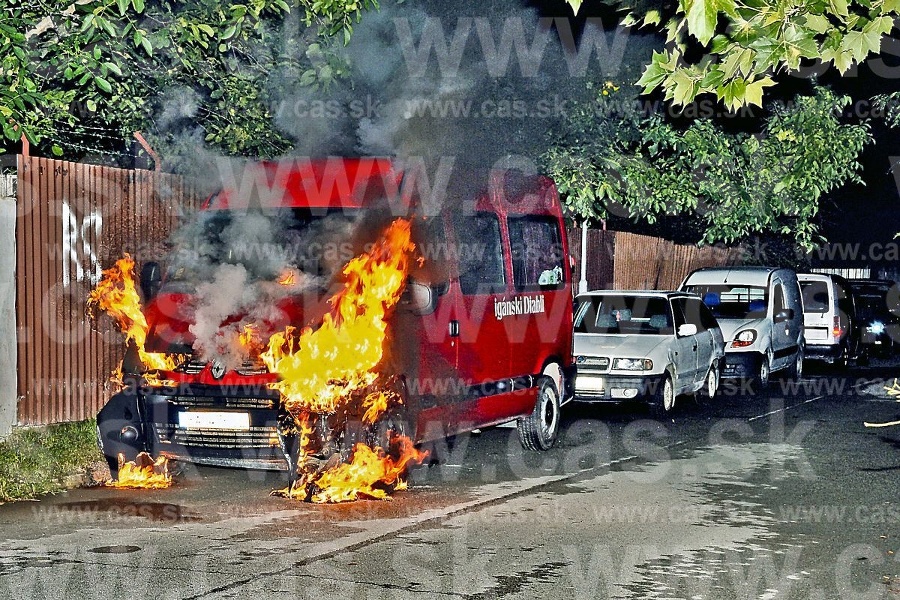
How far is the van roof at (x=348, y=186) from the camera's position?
31.8 ft

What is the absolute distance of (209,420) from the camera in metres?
8.92

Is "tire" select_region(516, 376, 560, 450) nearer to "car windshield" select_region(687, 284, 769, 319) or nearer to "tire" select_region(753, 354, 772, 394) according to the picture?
"tire" select_region(753, 354, 772, 394)

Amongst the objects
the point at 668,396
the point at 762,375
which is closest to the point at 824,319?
the point at 762,375

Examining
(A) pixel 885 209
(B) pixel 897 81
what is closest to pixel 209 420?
(B) pixel 897 81

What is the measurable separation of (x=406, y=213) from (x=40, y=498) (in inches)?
139

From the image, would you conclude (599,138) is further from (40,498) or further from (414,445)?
(40,498)

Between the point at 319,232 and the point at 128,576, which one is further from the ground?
the point at 319,232

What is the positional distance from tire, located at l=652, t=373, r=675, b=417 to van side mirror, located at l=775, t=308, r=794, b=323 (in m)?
4.62

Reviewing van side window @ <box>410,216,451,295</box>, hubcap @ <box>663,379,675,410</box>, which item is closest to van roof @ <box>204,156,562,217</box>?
van side window @ <box>410,216,451,295</box>

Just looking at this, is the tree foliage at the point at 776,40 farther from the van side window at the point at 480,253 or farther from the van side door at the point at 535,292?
the van side door at the point at 535,292

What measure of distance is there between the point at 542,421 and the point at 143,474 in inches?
152

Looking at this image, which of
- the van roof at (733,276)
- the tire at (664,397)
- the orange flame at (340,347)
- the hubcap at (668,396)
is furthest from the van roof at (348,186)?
the van roof at (733,276)

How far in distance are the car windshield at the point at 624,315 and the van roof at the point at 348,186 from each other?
5.02 m

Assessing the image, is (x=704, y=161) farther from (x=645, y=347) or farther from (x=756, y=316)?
(x=645, y=347)
